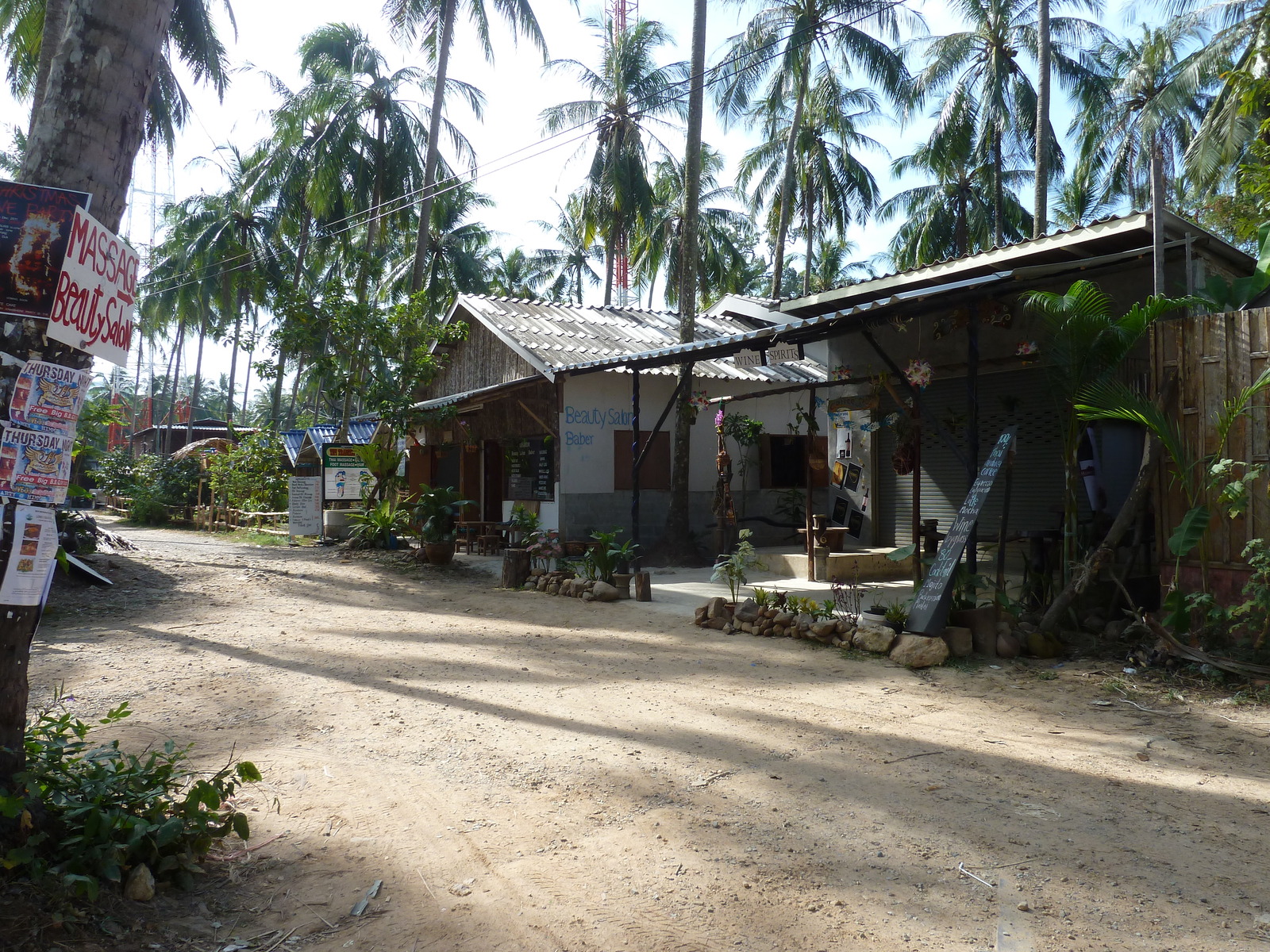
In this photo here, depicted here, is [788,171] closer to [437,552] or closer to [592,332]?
[592,332]

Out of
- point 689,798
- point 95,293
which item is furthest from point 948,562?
point 95,293

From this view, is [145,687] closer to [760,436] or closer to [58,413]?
[58,413]

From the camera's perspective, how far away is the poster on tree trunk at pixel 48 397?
8.71 ft

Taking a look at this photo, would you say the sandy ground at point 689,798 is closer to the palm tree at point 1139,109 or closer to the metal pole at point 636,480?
the metal pole at point 636,480

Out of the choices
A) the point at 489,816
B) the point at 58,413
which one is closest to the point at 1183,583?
the point at 489,816

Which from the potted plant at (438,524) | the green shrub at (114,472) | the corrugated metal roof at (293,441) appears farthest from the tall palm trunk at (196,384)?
the potted plant at (438,524)

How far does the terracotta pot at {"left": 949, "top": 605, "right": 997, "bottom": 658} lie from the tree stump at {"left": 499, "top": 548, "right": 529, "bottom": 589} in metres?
5.81

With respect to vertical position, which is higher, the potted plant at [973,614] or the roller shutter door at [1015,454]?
the roller shutter door at [1015,454]

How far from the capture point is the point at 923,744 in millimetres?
4668

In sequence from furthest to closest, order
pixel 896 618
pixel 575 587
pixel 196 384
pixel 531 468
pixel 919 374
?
pixel 196 384
pixel 531 468
pixel 575 587
pixel 919 374
pixel 896 618

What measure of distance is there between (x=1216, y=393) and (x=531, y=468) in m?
10.6

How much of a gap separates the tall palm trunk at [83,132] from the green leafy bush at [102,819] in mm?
156

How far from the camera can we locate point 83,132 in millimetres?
2881

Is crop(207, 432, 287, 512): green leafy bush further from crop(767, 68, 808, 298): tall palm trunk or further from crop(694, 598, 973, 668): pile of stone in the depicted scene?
crop(694, 598, 973, 668): pile of stone
